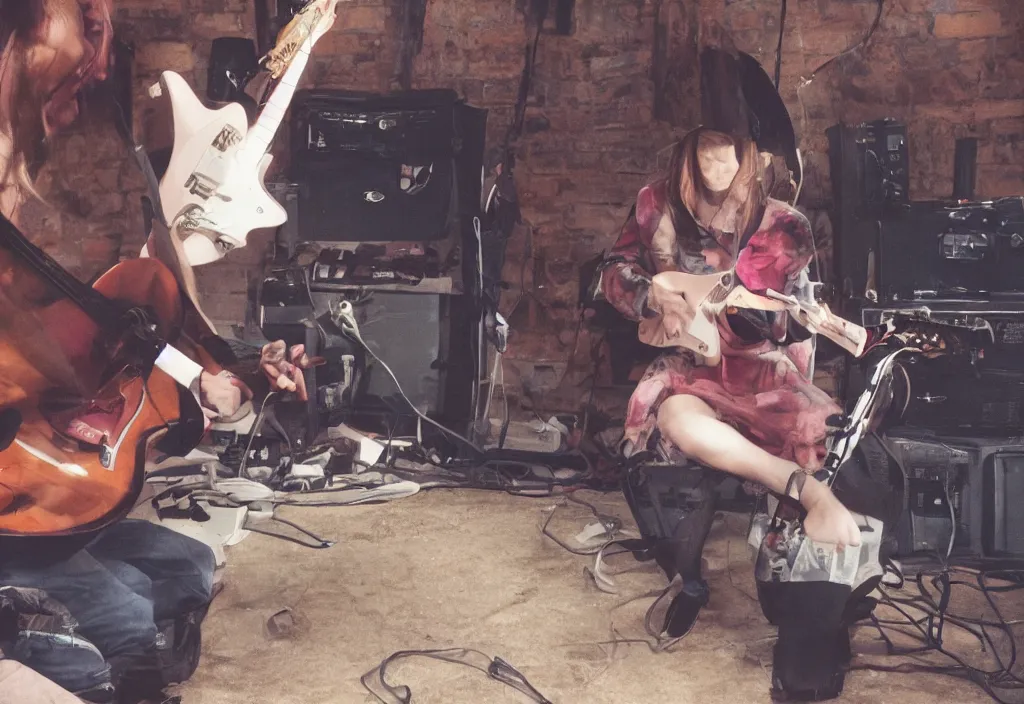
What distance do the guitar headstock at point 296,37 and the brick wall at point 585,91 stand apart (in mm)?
58

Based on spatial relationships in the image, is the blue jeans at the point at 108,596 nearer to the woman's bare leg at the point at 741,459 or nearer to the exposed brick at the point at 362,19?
the woman's bare leg at the point at 741,459

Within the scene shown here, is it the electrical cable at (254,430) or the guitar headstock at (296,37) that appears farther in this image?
the electrical cable at (254,430)

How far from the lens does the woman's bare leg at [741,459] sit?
7.29ft

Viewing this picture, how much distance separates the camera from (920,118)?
2.41m

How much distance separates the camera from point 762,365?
92.0 inches

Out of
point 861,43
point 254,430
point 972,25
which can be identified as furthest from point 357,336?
point 972,25

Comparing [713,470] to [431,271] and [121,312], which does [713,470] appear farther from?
[121,312]

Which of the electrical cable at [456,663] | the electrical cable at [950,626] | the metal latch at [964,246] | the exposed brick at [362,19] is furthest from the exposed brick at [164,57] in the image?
the electrical cable at [950,626]

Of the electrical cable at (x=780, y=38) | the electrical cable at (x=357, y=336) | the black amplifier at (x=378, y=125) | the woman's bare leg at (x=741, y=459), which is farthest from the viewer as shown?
the electrical cable at (x=357, y=336)

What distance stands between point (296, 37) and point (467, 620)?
1.72m

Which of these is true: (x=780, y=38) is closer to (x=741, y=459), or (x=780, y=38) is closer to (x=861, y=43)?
(x=861, y=43)

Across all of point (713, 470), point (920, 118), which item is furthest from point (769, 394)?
point (920, 118)

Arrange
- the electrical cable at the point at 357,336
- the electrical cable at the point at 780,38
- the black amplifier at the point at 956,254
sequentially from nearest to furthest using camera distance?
the black amplifier at the point at 956,254, the electrical cable at the point at 780,38, the electrical cable at the point at 357,336

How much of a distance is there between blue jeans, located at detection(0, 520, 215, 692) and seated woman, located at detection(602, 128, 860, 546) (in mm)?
1310
